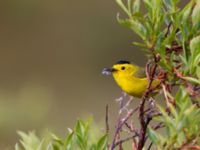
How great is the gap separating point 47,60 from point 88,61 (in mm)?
814

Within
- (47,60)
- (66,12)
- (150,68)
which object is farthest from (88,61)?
(150,68)

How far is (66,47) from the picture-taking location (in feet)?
50.4

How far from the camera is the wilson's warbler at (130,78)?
3320 millimetres

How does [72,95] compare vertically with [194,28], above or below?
below

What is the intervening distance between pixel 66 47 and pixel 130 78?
11840 millimetres

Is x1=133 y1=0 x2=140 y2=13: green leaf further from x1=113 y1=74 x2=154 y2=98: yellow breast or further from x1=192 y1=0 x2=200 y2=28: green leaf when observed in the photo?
x1=113 y1=74 x2=154 y2=98: yellow breast

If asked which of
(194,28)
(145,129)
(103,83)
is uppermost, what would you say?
(194,28)

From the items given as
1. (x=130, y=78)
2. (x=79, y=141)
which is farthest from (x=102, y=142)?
(x=130, y=78)

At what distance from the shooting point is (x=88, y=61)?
14.4 m

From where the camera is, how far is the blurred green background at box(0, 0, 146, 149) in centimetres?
1308

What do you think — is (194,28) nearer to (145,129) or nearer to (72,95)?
(145,129)

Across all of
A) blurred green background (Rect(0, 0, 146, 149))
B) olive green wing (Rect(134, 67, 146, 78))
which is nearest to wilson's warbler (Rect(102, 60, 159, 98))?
olive green wing (Rect(134, 67, 146, 78))

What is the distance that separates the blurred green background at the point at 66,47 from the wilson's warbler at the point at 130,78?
7.58 meters

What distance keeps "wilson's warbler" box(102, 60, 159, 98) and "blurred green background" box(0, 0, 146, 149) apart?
758 centimetres
